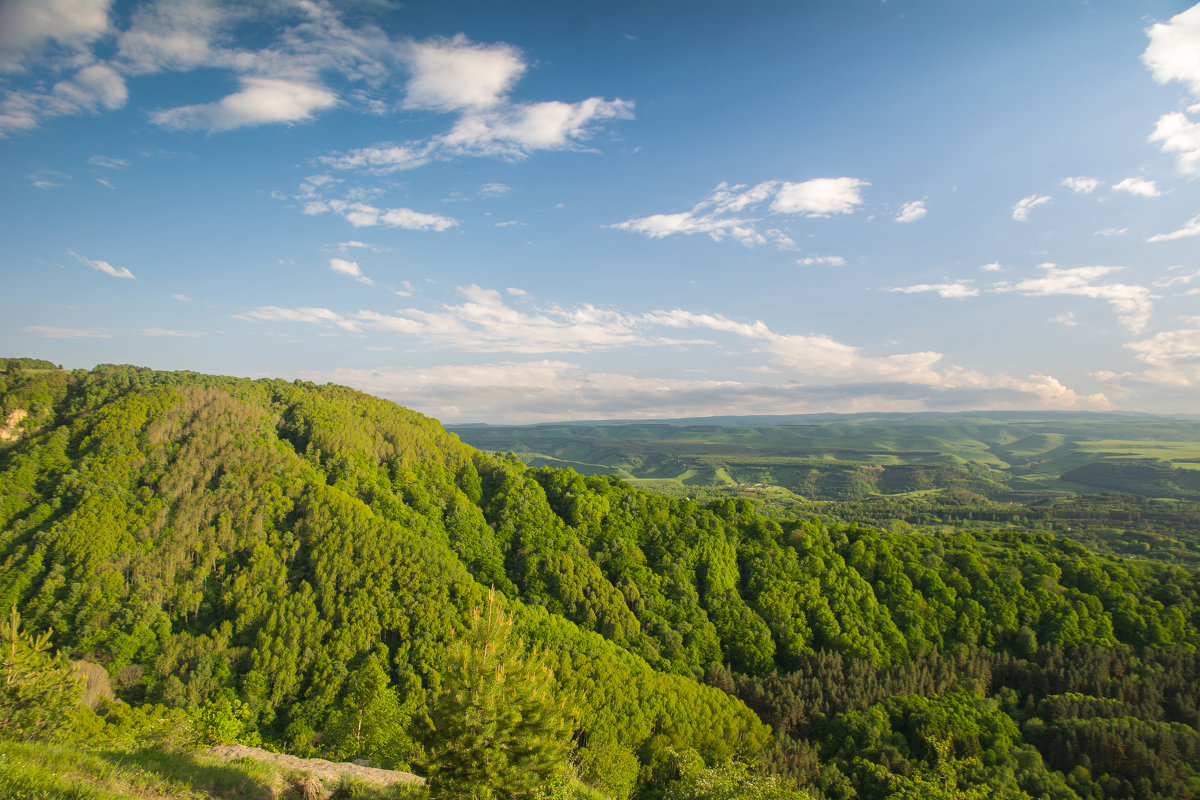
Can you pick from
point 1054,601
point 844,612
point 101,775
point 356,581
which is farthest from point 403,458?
point 1054,601

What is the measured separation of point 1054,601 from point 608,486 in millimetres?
80376

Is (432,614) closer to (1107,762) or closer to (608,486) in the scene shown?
(608,486)

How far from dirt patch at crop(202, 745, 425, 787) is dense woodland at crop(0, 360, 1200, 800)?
797 cm

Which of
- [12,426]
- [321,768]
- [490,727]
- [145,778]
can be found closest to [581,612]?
[321,768]

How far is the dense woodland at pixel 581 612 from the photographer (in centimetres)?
5509

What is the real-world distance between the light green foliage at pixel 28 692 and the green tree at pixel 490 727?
104 feet

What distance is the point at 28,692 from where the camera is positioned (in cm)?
3400

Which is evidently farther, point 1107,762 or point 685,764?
point 1107,762

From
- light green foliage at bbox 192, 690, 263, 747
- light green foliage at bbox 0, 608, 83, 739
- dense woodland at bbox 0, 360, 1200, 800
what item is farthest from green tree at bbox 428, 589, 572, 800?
light green foliage at bbox 192, 690, 263, 747

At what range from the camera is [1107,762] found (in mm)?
54062

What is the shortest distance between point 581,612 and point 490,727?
66829 mm

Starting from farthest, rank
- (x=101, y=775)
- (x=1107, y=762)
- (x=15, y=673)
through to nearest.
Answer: (x=1107, y=762), (x=15, y=673), (x=101, y=775)

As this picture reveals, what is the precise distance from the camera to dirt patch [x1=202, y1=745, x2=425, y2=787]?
29.6m

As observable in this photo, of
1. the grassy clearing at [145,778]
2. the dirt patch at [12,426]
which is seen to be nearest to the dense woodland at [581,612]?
the dirt patch at [12,426]
